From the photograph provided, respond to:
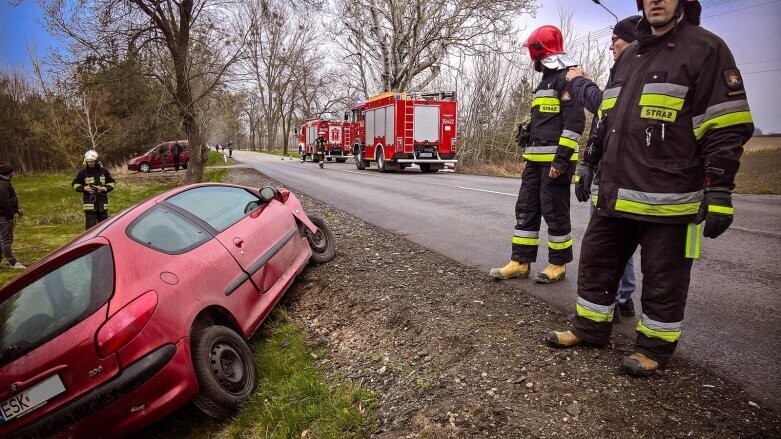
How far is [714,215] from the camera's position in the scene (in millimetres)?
2227

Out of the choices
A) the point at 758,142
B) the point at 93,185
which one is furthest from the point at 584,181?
the point at 93,185

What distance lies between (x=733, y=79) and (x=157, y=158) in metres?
33.2

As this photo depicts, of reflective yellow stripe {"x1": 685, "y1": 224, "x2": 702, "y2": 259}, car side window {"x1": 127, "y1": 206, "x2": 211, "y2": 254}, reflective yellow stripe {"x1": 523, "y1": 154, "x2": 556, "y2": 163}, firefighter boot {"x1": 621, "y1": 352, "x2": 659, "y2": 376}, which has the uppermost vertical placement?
reflective yellow stripe {"x1": 523, "y1": 154, "x2": 556, "y2": 163}

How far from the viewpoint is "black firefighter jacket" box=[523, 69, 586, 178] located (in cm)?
360

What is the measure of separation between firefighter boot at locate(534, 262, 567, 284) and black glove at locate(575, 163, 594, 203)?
1.04 m

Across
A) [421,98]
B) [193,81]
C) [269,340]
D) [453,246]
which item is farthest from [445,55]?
[269,340]

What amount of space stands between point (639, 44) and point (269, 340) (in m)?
3.34

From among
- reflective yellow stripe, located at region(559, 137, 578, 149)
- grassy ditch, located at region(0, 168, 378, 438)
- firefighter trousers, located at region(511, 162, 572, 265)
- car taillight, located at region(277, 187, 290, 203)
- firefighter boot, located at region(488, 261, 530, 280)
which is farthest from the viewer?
car taillight, located at region(277, 187, 290, 203)

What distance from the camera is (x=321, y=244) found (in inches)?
220

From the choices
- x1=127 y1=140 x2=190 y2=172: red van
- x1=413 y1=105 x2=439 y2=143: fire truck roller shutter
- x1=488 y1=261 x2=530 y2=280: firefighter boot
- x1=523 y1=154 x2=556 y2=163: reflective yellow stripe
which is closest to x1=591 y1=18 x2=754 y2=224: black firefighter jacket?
x1=523 y1=154 x2=556 y2=163: reflective yellow stripe

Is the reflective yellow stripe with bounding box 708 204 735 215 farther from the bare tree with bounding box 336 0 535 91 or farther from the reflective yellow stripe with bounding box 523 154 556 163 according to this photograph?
the bare tree with bounding box 336 0 535 91

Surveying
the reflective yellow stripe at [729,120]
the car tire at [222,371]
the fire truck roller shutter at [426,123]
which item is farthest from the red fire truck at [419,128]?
the reflective yellow stripe at [729,120]

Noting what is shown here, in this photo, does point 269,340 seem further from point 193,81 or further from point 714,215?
point 193,81

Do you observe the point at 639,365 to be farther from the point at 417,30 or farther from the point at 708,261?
the point at 417,30
